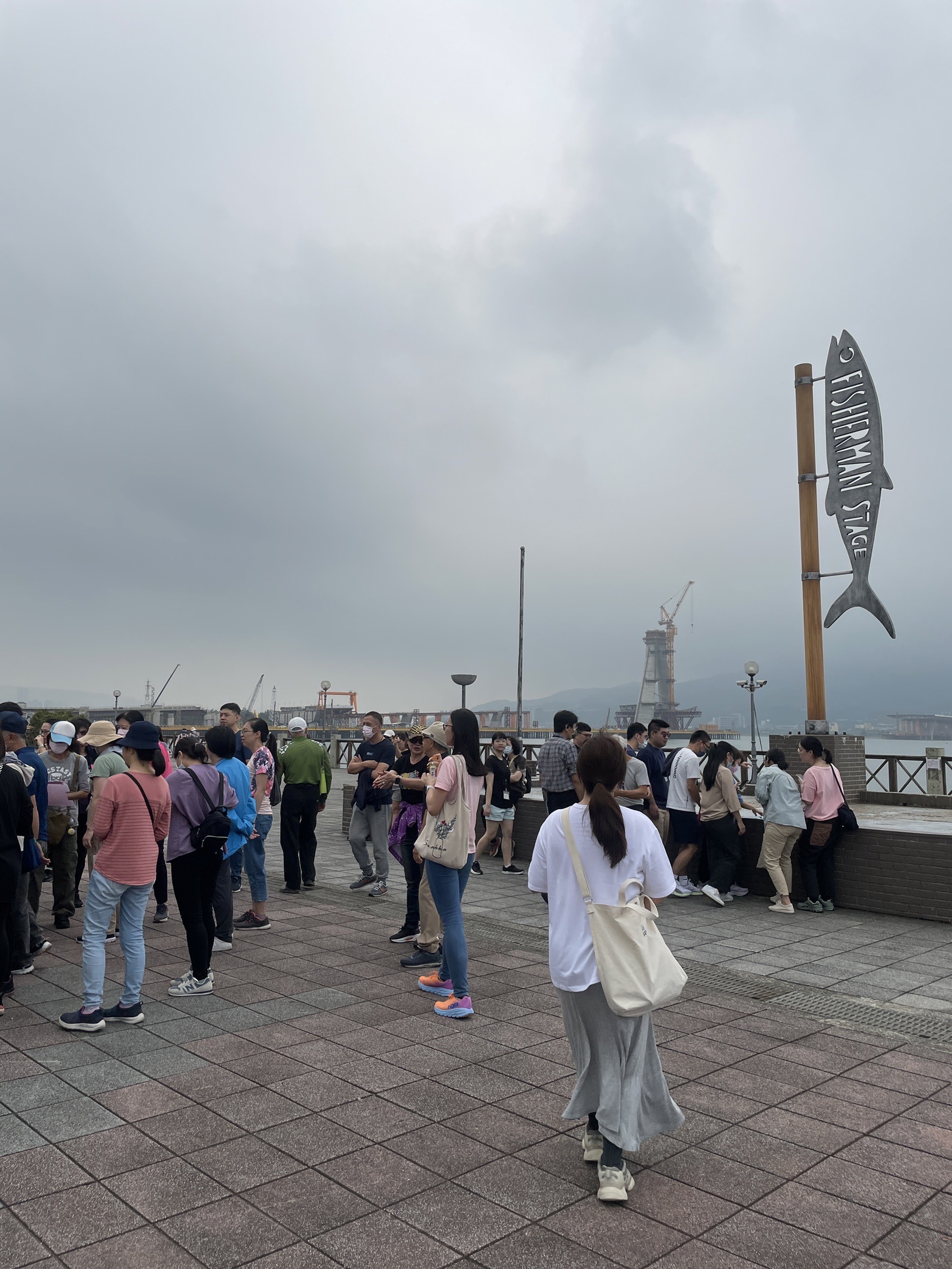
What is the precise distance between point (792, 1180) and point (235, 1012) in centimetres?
326

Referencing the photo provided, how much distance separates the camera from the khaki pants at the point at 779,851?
338 inches

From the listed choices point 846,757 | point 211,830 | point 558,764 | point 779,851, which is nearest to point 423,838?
point 211,830

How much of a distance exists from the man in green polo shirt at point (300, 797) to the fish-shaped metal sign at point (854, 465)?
1190 centimetres

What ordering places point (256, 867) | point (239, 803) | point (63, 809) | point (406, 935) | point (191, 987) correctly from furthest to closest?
point (256, 867) → point (63, 809) → point (406, 935) → point (239, 803) → point (191, 987)

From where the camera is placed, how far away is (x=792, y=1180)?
338 cm

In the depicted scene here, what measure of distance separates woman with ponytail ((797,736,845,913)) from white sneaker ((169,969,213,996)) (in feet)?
18.0

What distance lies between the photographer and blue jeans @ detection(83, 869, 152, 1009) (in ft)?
16.4

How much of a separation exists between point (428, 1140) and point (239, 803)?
3.67m

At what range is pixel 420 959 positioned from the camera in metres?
6.43

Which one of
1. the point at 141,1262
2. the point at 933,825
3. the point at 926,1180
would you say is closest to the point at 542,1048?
the point at 926,1180

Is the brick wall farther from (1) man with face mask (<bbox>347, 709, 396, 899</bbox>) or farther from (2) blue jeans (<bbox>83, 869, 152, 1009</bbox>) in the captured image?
(2) blue jeans (<bbox>83, 869, 152, 1009</bbox>)

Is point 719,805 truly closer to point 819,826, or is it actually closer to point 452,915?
point 819,826

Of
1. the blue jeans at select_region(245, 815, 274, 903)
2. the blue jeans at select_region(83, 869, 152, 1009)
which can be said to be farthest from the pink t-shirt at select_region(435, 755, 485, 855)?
the blue jeans at select_region(245, 815, 274, 903)

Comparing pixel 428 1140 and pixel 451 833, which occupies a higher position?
pixel 451 833
